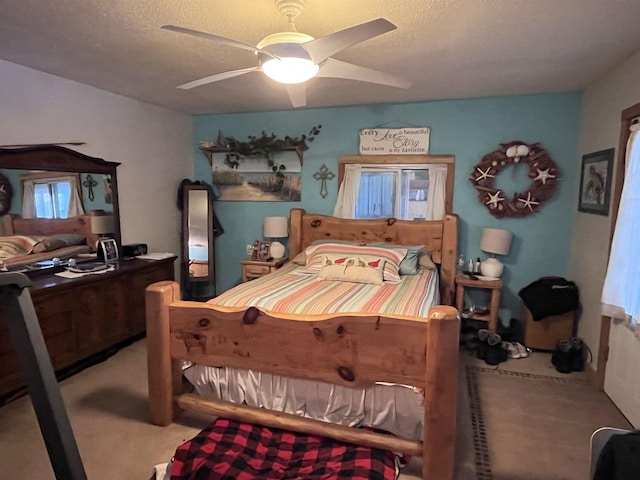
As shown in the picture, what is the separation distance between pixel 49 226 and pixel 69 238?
0.21 m

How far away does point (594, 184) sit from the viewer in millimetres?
3117

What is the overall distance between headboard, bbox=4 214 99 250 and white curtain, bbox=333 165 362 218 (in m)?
2.33

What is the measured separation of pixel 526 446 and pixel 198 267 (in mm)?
3500

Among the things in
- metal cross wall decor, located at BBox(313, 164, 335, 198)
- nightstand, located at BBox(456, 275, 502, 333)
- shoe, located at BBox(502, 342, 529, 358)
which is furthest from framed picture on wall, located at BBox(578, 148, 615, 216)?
metal cross wall decor, located at BBox(313, 164, 335, 198)

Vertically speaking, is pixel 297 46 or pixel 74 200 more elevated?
pixel 297 46

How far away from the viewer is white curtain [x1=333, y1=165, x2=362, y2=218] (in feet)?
13.6

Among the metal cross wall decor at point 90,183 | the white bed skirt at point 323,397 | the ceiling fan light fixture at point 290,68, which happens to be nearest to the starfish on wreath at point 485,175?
the ceiling fan light fixture at point 290,68

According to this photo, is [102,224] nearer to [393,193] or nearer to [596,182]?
[393,193]

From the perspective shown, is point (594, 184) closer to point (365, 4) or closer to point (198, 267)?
point (365, 4)

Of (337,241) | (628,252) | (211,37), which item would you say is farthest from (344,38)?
(337,241)

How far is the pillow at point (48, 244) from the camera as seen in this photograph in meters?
3.04

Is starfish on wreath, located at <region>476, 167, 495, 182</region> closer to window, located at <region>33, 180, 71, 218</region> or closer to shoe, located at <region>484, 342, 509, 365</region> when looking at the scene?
shoe, located at <region>484, 342, 509, 365</region>

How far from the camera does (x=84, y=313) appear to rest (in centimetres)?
303

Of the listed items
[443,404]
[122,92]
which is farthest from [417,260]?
[122,92]
